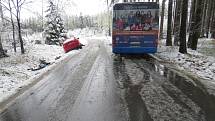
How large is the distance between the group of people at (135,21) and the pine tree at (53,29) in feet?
66.6

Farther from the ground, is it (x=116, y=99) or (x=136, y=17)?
(x=136, y=17)

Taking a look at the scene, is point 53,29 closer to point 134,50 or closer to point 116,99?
point 134,50

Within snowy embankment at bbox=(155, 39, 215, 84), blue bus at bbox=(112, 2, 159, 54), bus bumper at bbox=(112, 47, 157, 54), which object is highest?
blue bus at bbox=(112, 2, 159, 54)

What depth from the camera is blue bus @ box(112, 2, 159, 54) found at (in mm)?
15516

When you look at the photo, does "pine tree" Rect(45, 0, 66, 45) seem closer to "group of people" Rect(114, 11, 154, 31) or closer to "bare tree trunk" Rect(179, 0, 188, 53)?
"group of people" Rect(114, 11, 154, 31)

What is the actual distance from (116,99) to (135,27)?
942 cm

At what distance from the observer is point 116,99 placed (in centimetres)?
714

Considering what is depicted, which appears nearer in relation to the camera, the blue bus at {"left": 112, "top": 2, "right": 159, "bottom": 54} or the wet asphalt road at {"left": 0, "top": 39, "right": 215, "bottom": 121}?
the wet asphalt road at {"left": 0, "top": 39, "right": 215, "bottom": 121}

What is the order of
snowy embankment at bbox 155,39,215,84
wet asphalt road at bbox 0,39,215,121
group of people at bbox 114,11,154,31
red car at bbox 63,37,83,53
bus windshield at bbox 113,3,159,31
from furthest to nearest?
red car at bbox 63,37,83,53, group of people at bbox 114,11,154,31, bus windshield at bbox 113,3,159,31, snowy embankment at bbox 155,39,215,84, wet asphalt road at bbox 0,39,215,121

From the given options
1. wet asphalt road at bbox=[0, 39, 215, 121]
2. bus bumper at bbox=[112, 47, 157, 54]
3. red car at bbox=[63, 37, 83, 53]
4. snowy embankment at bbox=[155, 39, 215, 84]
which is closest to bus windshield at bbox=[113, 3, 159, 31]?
bus bumper at bbox=[112, 47, 157, 54]

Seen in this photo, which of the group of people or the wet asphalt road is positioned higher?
the group of people

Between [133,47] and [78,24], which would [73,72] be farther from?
[78,24]

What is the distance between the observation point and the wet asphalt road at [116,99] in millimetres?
5910

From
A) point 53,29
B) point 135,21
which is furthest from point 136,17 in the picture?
point 53,29
